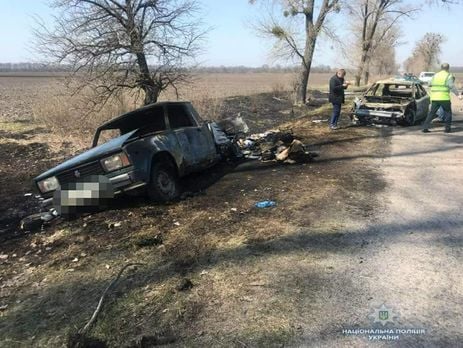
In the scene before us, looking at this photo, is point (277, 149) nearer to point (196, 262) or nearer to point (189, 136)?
point (189, 136)

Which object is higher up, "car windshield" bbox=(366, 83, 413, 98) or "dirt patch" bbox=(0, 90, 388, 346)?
"car windshield" bbox=(366, 83, 413, 98)

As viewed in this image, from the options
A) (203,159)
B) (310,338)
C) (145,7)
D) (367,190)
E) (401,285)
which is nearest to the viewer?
(310,338)

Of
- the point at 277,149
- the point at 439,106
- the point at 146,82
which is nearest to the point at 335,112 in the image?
the point at 439,106

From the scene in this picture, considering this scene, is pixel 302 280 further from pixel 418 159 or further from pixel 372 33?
pixel 372 33

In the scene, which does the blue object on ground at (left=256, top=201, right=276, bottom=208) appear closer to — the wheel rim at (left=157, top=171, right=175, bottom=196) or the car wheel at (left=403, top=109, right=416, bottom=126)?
the wheel rim at (left=157, top=171, right=175, bottom=196)

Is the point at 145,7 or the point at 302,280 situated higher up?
the point at 145,7

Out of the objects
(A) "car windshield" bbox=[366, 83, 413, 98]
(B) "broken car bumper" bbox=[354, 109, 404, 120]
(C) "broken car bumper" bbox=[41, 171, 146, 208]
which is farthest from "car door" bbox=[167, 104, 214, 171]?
(A) "car windshield" bbox=[366, 83, 413, 98]

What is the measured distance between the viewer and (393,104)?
46.3 feet

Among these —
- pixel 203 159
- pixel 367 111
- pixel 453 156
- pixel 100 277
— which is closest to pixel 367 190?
pixel 203 159

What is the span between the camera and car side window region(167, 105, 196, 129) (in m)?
7.59

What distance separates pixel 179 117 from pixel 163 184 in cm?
158

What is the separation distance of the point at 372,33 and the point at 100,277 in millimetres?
36833

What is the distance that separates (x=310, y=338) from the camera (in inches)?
129

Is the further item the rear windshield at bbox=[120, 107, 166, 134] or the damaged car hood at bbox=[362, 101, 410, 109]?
the damaged car hood at bbox=[362, 101, 410, 109]
